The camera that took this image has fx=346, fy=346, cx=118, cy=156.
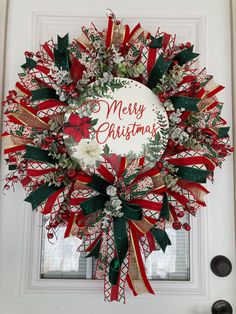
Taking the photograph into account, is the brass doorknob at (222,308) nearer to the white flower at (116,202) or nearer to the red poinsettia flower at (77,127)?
the white flower at (116,202)

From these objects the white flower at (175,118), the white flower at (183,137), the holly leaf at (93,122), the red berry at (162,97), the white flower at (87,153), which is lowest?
the white flower at (87,153)

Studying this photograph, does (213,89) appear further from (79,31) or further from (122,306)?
(122,306)

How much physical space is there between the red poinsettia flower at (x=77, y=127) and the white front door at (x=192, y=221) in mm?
277

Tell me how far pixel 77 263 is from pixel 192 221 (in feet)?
1.24

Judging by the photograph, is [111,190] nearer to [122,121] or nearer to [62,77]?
[122,121]

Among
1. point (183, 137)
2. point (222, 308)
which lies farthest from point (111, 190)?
point (222, 308)

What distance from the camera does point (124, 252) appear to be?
0.88 meters

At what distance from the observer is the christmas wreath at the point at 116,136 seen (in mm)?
926

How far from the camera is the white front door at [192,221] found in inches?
40.9

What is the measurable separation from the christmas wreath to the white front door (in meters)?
0.11

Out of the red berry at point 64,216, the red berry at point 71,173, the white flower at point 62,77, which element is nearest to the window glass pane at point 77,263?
the red berry at point 64,216

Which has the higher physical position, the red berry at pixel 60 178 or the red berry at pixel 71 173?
the red berry at pixel 71 173

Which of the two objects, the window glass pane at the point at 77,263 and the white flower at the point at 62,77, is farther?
the window glass pane at the point at 77,263

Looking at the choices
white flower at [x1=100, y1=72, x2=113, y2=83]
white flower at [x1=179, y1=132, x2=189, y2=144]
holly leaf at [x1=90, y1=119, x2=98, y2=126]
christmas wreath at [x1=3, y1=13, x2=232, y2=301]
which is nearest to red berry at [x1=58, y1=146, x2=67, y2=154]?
christmas wreath at [x1=3, y1=13, x2=232, y2=301]
